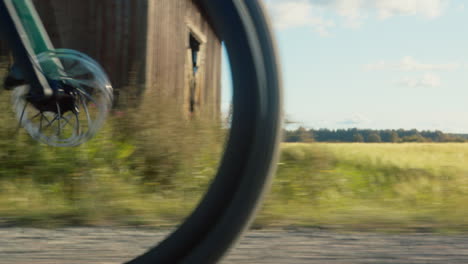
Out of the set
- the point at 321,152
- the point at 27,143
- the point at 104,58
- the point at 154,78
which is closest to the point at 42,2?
the point at 104,58

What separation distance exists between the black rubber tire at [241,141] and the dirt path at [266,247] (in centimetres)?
45

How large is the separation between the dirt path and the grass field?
0.22 m

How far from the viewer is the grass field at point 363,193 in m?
2.05

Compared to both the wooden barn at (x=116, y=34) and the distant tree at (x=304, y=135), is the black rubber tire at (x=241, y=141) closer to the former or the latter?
the distant tree at (x=304, y=135)

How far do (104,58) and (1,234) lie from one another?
3.59 meters

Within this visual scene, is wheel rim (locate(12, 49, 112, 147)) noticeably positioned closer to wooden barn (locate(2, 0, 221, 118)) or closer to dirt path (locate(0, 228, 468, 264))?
dirt path (locate(0, 228, 468, 264))

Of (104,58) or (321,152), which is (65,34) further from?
(321,152)

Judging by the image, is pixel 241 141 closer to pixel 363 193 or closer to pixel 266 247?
pixel 266 247

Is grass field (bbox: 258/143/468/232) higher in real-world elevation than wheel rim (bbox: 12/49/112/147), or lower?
lower

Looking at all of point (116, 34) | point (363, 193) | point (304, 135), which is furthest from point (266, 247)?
point (116, 34)

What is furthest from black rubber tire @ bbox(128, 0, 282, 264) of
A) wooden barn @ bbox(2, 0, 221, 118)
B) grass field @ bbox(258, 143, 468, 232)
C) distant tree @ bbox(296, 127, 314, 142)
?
wooden barn @ bbox(2, 0, 221, 118)

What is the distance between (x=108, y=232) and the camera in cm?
181

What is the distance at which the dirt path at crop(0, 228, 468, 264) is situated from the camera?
4.77 feet

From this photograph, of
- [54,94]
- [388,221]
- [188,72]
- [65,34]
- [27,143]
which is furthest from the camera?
[188,72]
